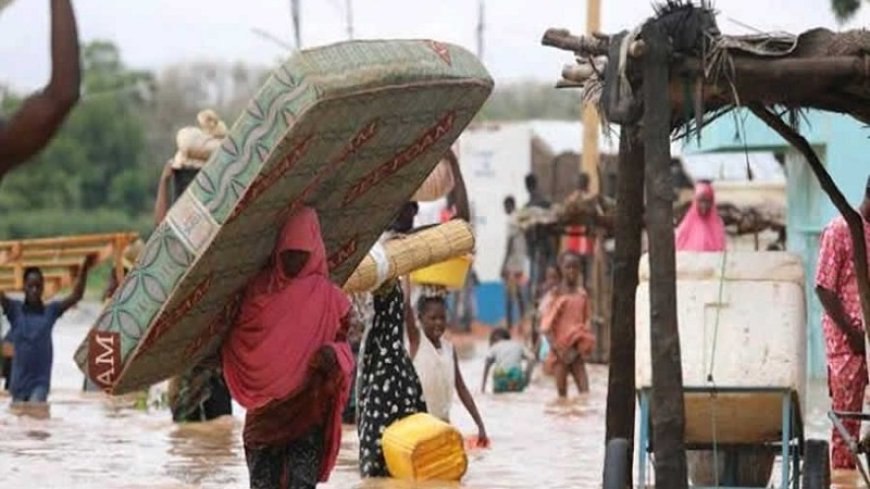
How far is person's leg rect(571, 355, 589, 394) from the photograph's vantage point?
75.9ft

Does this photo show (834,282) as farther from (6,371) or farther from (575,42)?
(6,371)

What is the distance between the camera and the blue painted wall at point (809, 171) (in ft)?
82.5

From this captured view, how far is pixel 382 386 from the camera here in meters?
14.0

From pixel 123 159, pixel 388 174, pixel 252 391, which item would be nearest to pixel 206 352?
pixel 252 391

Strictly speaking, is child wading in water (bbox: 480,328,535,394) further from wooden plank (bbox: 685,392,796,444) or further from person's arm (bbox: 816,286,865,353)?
wooden plank (bbox: 685,392,796,444)

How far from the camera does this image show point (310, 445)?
1100cm

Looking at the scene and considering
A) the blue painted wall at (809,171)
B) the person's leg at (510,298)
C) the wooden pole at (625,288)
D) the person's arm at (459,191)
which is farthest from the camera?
the person's leg at (510,298)

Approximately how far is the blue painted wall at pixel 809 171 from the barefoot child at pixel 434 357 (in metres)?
Answer: 8.14

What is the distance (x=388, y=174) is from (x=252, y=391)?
1136 mm

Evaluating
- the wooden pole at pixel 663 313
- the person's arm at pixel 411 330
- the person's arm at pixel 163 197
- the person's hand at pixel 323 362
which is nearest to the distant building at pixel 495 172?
the person's arm at pixel 163 197

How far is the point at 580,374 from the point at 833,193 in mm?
12676

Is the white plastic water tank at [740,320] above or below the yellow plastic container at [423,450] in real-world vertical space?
above

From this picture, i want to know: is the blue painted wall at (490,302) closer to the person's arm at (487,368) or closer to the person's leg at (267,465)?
the person's arm at (487,368)

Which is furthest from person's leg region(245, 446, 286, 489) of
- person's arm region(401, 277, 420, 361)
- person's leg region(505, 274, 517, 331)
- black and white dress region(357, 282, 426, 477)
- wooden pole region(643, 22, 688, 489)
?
person's leg region(505, 274, 517, 331)
